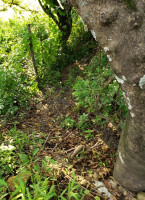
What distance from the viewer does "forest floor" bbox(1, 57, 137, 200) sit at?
7.00ft

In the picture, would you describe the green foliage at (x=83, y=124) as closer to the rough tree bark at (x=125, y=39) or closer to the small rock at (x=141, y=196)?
the small rock at (x=141, y=196)

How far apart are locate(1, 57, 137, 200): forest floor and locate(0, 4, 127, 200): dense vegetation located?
75 mm

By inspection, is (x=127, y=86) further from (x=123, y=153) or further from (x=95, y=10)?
(x=123, y=153)

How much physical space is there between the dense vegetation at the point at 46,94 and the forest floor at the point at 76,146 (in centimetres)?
8

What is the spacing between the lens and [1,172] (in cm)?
199

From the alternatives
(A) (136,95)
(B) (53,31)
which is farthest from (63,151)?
(B) (53,31)

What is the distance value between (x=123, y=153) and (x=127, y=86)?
0.84m

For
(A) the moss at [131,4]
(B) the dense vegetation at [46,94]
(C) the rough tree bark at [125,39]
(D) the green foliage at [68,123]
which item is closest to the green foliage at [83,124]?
(B) the dense vegetation at [46,94]

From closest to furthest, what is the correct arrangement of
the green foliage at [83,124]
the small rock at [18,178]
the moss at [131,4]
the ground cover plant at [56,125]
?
the moss at [131,4] < the small rock at [18,178] < the ground cover plant at [56,125] < the green foliage at [83,124]

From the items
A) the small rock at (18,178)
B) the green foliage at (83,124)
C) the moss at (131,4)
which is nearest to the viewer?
the moss at (131,4)

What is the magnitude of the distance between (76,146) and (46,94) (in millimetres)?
1886

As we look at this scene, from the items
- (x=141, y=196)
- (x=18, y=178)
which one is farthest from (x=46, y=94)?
(x=141, y=196)

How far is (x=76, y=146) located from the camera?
2.65 metres

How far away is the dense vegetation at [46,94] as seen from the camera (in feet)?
6.30
